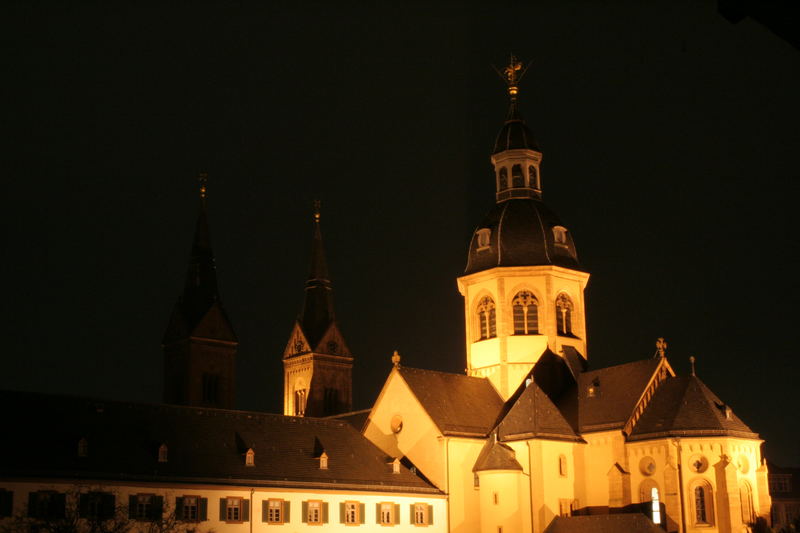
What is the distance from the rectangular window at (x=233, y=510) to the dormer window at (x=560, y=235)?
28377mm

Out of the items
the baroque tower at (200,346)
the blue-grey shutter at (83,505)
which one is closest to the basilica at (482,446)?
the blue-grey shutter at (83,505)

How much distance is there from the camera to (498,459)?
61.3 m

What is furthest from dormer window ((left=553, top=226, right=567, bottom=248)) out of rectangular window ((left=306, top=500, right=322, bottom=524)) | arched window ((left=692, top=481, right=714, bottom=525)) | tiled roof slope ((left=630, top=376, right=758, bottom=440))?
rectangular window ((left=306, top=500, right=322, bottom=524))

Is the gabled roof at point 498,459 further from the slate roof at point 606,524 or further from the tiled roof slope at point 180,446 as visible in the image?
the slate roof at point 606,524

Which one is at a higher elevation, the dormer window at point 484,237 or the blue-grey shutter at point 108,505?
the dormer window at point 484,237

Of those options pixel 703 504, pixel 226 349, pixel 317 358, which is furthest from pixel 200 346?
pixel 703 504

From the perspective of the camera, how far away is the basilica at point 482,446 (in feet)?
177

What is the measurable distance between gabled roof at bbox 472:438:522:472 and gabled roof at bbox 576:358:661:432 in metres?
4.84

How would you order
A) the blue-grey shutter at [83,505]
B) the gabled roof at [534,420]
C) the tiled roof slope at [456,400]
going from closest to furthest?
the blue-grey shutter at [83,505] → the gabled roof at [534,420] → the tiled roof slope at [456,400]

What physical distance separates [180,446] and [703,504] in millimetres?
27592

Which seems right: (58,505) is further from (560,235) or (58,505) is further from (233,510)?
(560,235)

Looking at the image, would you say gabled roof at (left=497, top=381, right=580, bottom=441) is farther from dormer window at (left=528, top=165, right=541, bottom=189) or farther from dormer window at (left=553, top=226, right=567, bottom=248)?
dormer window at (left=528, top=165, right=541, bottom=189)

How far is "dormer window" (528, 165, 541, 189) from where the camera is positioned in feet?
249

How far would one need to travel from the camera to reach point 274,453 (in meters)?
59.9
